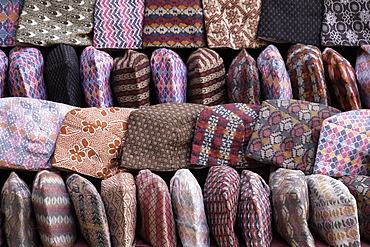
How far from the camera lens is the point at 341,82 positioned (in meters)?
2.07

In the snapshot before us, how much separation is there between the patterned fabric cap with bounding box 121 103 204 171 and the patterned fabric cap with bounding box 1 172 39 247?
40 cm

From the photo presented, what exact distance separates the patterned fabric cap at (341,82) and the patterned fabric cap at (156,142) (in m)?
0.70

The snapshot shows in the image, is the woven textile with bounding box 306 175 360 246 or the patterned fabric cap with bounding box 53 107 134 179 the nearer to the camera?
the woven textile with bounding box 306 175 360 246

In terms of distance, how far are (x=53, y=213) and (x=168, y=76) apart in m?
0.77

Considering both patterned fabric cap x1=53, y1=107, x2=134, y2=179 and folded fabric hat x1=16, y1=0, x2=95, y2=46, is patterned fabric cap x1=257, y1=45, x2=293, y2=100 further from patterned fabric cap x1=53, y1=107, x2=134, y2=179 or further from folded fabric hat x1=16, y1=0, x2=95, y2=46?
folded fabric hat x1=16, y1=0, x2=95, y2=46

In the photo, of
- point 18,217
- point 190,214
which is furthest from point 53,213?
point 190,214

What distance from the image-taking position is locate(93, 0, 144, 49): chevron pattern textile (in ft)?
7.07

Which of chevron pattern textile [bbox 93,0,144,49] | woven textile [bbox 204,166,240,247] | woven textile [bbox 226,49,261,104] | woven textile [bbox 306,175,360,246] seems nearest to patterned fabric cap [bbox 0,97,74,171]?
chevron pattern textile [bbox 93,0,144,49]

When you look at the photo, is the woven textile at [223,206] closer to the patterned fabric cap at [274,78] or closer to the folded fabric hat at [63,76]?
the patterned fabric cap at [274,78]

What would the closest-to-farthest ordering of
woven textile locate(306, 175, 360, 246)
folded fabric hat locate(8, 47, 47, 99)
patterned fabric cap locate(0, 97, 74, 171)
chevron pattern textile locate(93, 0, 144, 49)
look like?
woven textile locate(306, 175, 360, 246), patterned fabric cap locate(0, 97, 74, 171), folded fabric hat locate(8, 47, 47, 99), chevron pattern textile locate(93, 0, 144, 49)

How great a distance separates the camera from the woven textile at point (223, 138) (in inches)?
76.1

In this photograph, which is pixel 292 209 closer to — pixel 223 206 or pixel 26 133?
pixel 223 206

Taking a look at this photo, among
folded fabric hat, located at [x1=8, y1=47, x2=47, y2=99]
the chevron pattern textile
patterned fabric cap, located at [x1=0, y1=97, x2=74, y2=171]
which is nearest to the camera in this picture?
patterned fabric cap, located at [x1=0, y1=97, x2=74, y2=171]

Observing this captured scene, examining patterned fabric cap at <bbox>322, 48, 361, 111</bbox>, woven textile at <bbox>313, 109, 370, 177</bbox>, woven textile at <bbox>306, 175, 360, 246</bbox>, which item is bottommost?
woven textile at <bbox>306, 175, 360, 246</bbox>
